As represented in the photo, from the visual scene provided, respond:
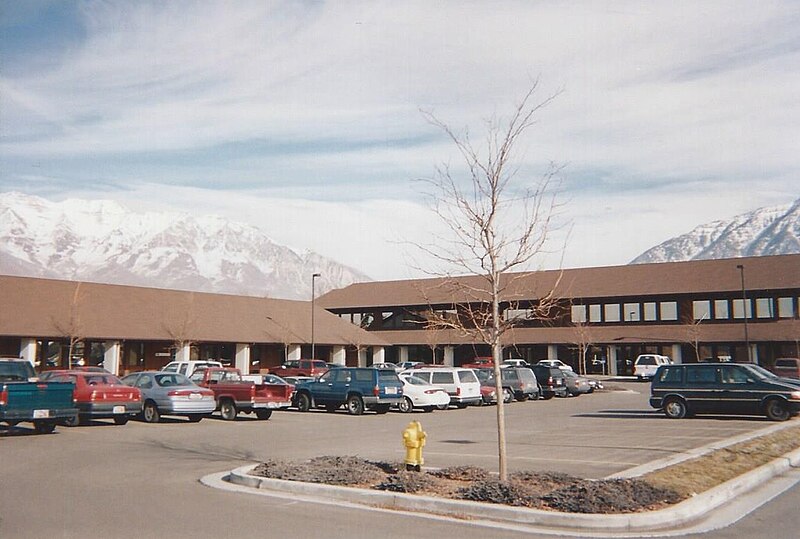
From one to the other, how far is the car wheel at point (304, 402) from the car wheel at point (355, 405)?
6.83 feet

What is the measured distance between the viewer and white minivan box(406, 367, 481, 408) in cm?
3253

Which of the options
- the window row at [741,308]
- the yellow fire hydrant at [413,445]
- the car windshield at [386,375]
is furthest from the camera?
the window row at [741,308]

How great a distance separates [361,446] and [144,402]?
9.96m

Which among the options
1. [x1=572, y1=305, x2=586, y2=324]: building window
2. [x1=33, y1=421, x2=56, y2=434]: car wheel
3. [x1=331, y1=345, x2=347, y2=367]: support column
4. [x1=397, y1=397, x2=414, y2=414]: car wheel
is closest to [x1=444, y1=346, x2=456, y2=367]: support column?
A: [x1=572, y1=305, x2=586, y2=324]: building window

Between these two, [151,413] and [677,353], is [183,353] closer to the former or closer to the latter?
[151,413]

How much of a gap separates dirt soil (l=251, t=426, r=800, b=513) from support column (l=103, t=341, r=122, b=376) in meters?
35.6

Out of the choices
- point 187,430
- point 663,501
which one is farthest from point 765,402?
point 187,430

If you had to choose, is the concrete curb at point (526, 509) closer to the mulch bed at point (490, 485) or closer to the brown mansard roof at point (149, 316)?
the mulch bed at point (490, 485)

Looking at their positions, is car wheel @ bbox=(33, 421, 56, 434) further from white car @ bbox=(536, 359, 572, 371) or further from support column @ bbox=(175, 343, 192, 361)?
white car @ bbox=(536, 359, 572, 371)

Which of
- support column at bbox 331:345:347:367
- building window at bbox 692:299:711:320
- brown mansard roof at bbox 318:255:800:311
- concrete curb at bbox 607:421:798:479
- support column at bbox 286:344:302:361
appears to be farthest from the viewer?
building window at bbox 692:299:711:320

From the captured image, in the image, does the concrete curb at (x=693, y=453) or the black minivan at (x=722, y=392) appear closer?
the concrete curb at (x=693, y=453)

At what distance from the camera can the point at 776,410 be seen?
78.0 feet

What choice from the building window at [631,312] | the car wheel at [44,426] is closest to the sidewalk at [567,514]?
the car wheel at [44,426]

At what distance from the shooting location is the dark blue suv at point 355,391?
29.6m
